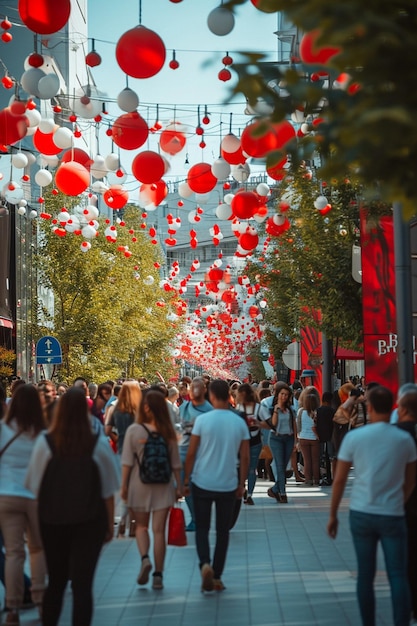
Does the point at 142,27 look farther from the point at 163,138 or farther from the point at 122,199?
the point at 122,199

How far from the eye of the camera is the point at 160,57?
36.0 ft

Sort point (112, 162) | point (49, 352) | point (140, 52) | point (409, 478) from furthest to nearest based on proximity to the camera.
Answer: point (49, 352), point (112, 162), point (140, 52), point (409, 478)

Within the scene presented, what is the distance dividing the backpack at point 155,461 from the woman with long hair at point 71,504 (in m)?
2.55

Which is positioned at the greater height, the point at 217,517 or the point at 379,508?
the point at 379,508

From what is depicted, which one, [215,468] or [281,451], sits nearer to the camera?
[215,468]

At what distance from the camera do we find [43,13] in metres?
10.2

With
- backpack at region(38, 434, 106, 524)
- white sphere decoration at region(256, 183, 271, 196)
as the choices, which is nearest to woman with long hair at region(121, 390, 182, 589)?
backpack at region(38, 434, 106, 524)

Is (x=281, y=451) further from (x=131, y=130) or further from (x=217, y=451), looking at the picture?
(x=217, y=451)

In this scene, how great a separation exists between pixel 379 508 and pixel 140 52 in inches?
212

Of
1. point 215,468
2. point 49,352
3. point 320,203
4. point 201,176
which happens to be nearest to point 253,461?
point 201,176

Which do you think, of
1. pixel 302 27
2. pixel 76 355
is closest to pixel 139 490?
pixel 302 27

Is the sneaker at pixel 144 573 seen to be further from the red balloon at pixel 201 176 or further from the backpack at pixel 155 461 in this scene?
the red balloon at pixel 201 176

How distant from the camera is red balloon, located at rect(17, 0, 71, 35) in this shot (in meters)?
10.1

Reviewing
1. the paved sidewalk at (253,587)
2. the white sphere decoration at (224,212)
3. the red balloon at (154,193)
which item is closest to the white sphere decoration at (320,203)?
the white sphere decoration at (224,212)
